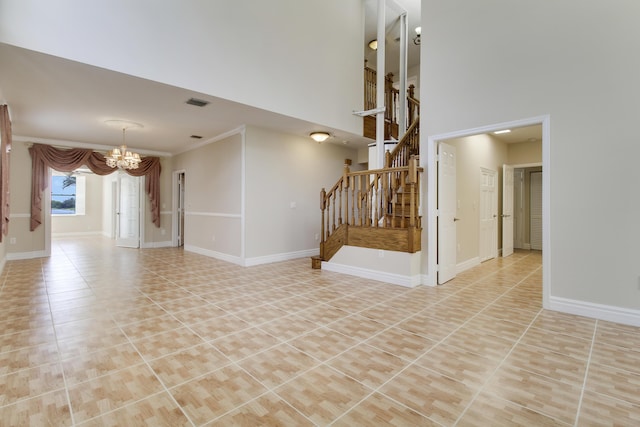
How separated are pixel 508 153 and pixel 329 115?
4634 mm

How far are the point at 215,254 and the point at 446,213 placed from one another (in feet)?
16.3

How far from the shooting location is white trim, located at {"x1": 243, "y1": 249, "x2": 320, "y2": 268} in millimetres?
6039

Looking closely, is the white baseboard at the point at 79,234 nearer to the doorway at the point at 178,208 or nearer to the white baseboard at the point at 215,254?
the doorway at the point at 178,208

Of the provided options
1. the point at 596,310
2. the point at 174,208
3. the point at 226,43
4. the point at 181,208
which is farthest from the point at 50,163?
the point at 596,310

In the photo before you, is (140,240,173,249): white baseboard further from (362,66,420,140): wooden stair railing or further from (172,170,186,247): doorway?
(362,66,420,140): wooden stair railing

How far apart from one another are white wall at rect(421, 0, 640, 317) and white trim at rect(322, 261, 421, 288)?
1626 millimetres

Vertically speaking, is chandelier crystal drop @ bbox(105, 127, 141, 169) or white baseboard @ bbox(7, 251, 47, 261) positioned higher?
chandelier crystal drop @ bbox(105, 127, 141, 169)

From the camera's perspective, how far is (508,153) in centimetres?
738

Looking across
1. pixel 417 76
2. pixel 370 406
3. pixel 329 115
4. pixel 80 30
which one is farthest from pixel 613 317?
pixel 417 76

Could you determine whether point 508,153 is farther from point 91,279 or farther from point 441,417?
point 91,279

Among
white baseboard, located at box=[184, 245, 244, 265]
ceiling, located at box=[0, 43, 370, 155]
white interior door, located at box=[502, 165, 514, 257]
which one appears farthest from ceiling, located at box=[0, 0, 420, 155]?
white interior door, located at box=[502, 165, 514, 257]

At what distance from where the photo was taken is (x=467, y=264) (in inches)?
223

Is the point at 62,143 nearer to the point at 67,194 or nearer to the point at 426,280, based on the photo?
the point at 67,194

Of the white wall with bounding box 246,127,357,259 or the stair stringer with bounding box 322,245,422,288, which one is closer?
the stair stringer with bounding box 322,245,422,288
